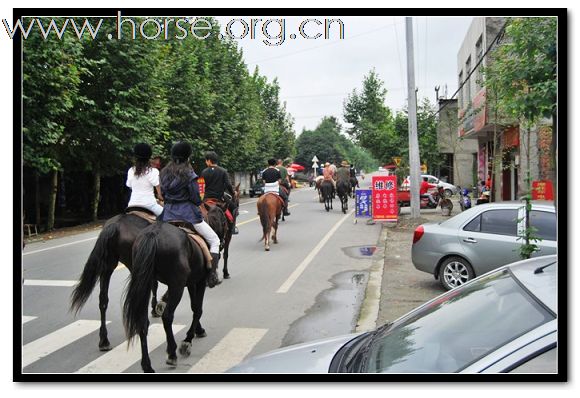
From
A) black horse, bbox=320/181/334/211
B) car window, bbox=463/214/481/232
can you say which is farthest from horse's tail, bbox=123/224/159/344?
black horse, bbox=320/181/334/211

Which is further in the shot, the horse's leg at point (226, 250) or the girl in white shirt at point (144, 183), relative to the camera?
the horse's leg at point (226, 250)

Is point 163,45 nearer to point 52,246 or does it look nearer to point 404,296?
point 52,246

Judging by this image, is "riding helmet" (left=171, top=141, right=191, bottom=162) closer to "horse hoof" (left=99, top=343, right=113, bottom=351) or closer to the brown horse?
"horse hoof" (left=99, top=343, right=113, bottom=351)

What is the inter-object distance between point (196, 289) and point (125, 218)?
1184mm

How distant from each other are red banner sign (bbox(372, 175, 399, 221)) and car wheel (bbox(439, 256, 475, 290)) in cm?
1000

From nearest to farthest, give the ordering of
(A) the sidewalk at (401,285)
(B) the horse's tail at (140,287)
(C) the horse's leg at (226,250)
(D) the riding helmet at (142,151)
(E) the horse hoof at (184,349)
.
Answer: (B) the horse's tail at (140,287)
(E) the horse hoof at (184,349)
(D) the riding helmet at (142,151)
(A) the sidewalk at (401,285)
(C) the horse's leg at (226,250)

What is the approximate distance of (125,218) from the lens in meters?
6.91

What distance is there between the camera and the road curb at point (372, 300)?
7.69 metres

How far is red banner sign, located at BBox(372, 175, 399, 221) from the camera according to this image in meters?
19.7

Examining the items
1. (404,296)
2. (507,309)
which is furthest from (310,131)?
(507,309)

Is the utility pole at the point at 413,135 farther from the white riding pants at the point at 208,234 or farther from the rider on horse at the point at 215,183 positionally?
the white riding pants at the point at 208,234

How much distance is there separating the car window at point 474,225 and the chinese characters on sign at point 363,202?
10.9 metres

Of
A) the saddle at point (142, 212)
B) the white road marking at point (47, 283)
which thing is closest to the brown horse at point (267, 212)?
the white road marking at point (47, 283)

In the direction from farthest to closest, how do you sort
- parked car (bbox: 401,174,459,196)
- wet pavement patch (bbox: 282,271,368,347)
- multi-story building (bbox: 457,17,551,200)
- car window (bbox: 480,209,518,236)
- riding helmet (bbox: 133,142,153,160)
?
parked car (bbox: 401,174,459,196)
multi-story building (bbox: 457,17,551,200)
car window (bbox: 480,209,518,236)
wet pavement patch (bbox: 282,271,368,347)
riding helmet (bbox: 133,142,153,160)
